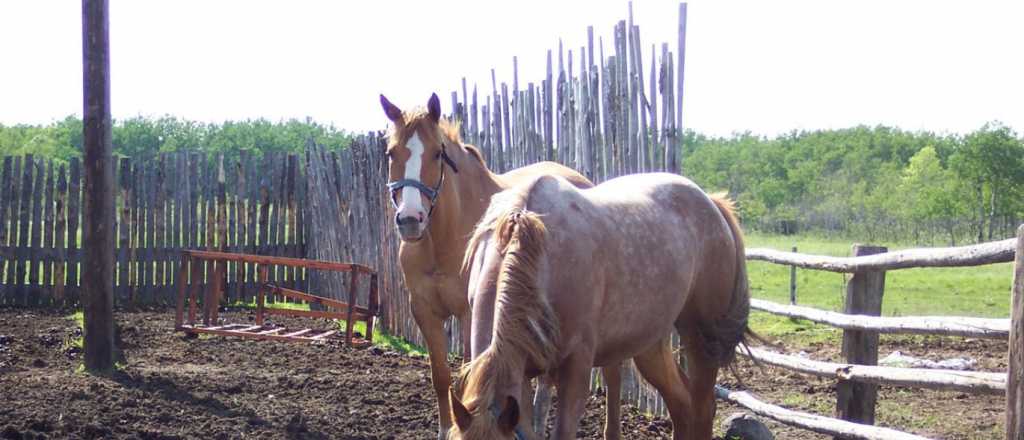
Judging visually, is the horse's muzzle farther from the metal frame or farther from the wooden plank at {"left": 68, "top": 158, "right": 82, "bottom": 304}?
the wooden plank at {"left": 68, "top": 158, "right": 82, "bottom": 304}

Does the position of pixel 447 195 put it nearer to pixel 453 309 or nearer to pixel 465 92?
pixel 453 309

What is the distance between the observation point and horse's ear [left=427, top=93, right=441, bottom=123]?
5.59 meters

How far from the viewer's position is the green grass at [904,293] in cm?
1286

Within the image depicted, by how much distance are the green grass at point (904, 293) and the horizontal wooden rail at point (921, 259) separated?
4780mm

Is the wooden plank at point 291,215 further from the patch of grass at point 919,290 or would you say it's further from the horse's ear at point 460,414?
the horse's ear at point 460,414

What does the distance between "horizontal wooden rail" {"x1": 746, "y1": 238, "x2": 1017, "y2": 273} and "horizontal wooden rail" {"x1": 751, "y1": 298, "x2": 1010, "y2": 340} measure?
0.29 metres

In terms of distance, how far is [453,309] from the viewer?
589 centimetres

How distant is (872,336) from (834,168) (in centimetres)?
6724

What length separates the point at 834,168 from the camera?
230 ft

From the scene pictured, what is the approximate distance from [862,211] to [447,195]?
5022 centimetres

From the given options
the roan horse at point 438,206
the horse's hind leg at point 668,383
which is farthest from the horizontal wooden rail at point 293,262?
the horse's hind leg at point 668,383

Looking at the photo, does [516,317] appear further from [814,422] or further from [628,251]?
[814,422]

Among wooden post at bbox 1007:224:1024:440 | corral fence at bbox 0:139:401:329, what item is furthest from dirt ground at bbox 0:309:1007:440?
corral fence at bbox 0:139:401:329

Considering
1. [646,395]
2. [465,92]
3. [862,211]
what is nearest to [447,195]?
[646,395]
